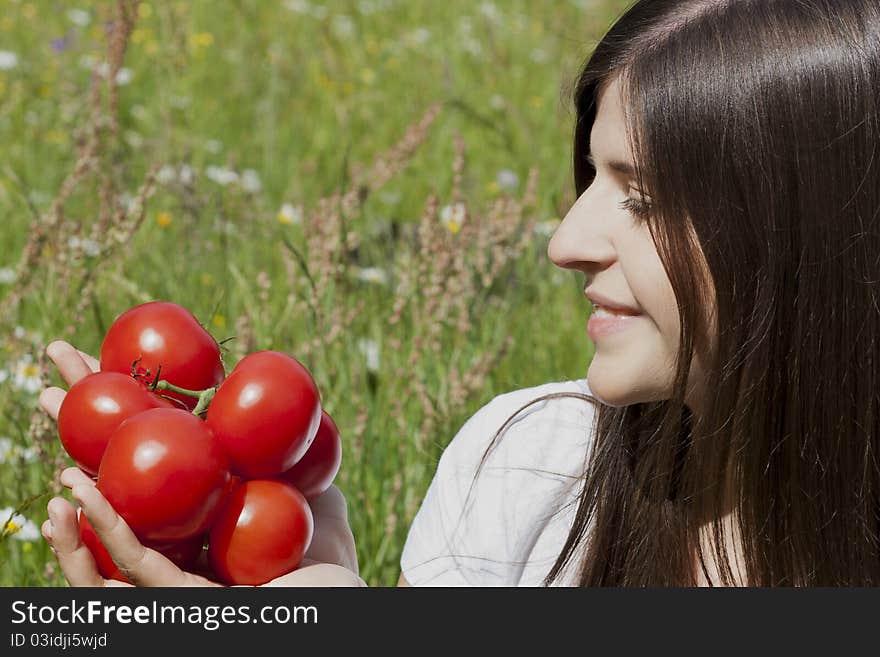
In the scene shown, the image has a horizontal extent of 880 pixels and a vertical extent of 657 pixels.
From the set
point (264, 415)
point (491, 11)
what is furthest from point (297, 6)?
point (264, 415)

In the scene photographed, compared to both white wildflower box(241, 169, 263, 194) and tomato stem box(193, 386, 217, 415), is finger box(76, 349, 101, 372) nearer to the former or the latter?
tomato stem box(193, 386, 217, 415)

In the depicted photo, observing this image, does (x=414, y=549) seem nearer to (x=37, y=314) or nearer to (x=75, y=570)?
(x=75, y=570)

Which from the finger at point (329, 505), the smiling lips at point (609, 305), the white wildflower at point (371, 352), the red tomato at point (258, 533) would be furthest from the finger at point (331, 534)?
the white wildflower at point (371, 352)

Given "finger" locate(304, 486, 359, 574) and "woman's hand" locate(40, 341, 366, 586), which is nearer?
"woman's hand" locate(40, 341, 366, 586)

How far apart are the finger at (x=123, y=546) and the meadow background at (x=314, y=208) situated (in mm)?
377

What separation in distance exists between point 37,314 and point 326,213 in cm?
82

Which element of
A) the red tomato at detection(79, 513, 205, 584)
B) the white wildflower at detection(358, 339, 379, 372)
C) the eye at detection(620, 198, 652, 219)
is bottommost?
the red tomato at detection(79, 513, 205, 584)

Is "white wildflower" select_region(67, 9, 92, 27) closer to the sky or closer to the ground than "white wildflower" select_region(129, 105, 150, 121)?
closer to the sky

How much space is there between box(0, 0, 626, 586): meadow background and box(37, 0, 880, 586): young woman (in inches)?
21.1

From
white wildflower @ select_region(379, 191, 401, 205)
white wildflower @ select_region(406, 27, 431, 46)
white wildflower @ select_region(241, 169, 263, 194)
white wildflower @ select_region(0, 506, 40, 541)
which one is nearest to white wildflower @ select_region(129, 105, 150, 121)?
white wildflower @ select_region(241, 169, 263, 194)

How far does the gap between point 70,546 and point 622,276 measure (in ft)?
2.35

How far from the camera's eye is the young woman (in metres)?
1.48

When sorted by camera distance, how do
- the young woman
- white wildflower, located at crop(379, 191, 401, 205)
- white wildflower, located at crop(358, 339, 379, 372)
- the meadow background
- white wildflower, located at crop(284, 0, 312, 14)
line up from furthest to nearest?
white wildflower, located at crop(284, 0, 312, 14), white wildflower, located at crop(379, 191, 401, 205), white wildflower, located at crop(358, 339, 379, 372), the meadow background, the young woman

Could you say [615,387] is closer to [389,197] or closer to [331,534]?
[331,534]
